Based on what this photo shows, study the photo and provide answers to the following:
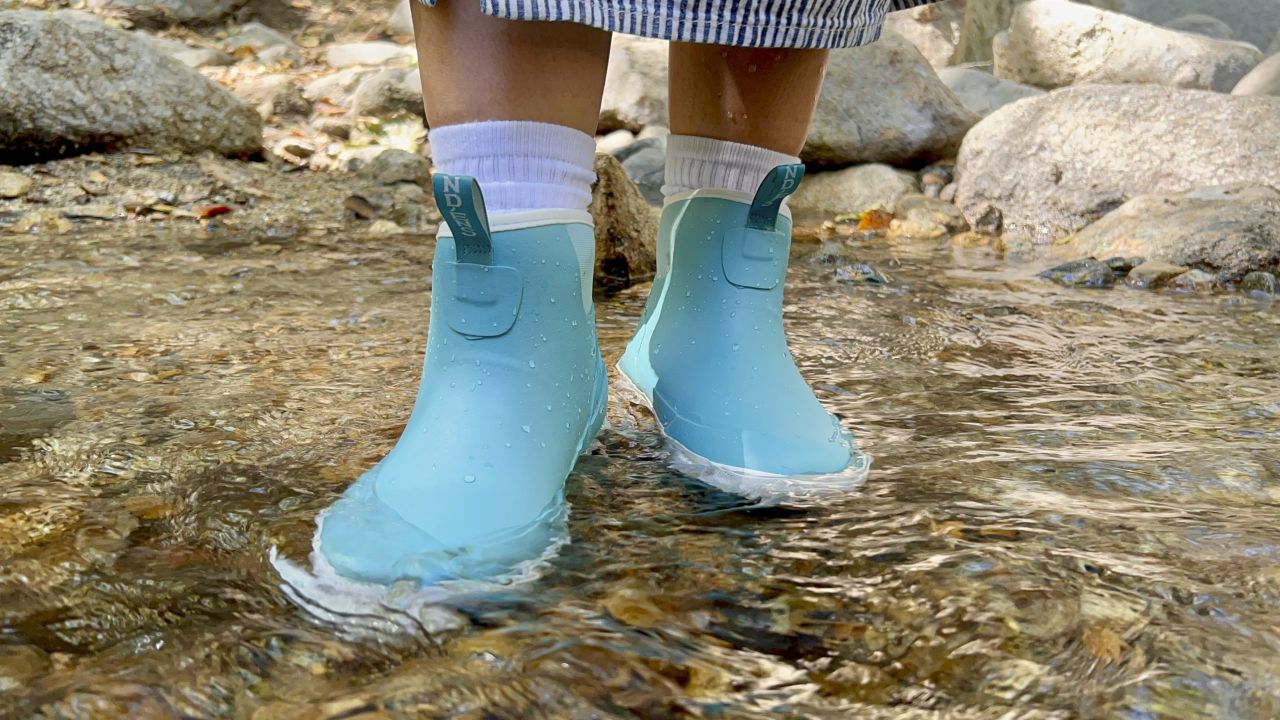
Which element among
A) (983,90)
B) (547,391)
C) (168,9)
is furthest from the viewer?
(168,9)

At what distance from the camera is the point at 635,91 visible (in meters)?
6.12

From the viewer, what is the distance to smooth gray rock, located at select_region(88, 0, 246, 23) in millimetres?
9367

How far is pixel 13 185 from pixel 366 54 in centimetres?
495

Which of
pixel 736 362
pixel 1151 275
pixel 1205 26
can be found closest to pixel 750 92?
pixel 736 362

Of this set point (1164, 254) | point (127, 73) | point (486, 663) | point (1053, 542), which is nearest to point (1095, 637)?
point (1053, 542)

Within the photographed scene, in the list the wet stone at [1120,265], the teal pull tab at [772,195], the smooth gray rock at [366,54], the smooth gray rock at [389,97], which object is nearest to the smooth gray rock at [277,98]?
the smooth gray rock at [389,97]

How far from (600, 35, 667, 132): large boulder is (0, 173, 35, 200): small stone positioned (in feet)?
10.1

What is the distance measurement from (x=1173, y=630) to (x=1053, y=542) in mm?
192

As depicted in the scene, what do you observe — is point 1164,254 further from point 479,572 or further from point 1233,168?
point 479,572

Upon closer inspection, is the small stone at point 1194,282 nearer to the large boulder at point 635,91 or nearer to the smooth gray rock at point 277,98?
the large boulder at point 635,91

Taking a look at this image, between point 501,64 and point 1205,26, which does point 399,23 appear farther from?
point 501,64

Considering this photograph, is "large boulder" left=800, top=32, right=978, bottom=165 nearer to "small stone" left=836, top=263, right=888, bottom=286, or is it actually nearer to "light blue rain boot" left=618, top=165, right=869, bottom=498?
"small stone" left=836, top=263, right=888, bottom=286

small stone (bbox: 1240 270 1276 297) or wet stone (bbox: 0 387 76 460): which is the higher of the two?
wet stone (bbox: 0 387 76 460)

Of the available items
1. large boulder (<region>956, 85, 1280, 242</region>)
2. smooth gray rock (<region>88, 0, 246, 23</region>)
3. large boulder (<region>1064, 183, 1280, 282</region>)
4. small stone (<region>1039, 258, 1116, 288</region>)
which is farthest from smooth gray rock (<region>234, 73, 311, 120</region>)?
small stone (<region>1039, 258, 1116, 288</region>)
